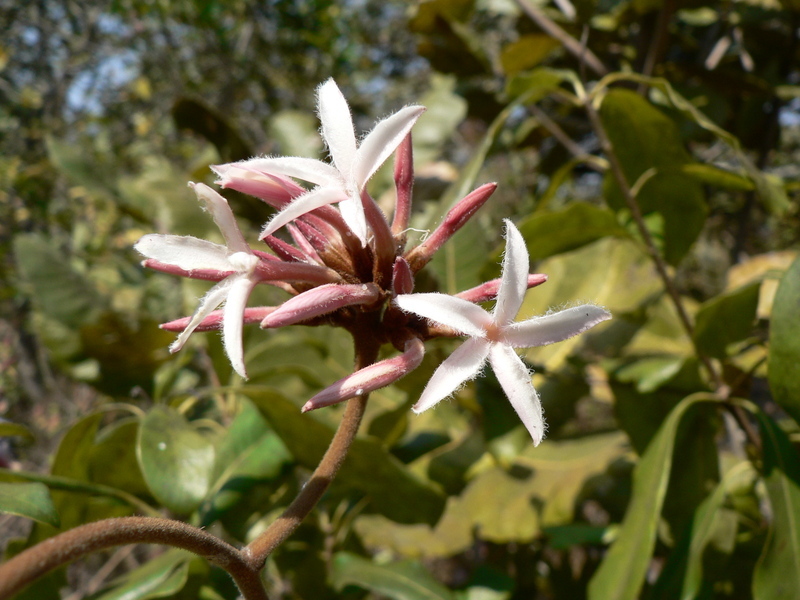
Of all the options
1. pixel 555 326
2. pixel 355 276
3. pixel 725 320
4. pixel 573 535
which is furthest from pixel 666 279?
pixel 355 276

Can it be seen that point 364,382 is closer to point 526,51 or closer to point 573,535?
point 573,535

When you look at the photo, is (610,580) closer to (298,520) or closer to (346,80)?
(298,520)

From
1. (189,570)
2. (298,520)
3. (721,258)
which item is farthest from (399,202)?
(721,258)

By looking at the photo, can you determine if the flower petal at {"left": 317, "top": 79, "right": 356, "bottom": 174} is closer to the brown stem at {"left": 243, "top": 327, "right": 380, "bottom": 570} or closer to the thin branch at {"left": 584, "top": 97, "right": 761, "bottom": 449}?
the brown stem at {"left": 243, "top": 327, "right": 380, "bottom": 570}

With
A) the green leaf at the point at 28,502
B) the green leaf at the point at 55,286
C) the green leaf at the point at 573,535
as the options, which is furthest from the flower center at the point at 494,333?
the green leaf at the point at 55,286

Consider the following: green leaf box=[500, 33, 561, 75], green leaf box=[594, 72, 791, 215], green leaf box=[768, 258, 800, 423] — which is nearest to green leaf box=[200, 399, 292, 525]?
green leaf box=[768, 258, 800, 423]
